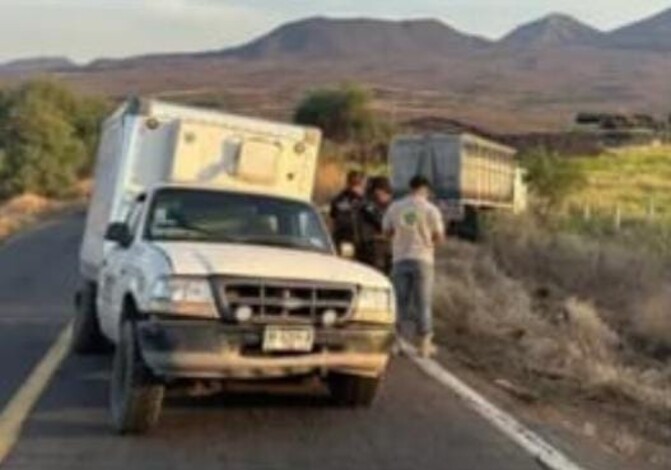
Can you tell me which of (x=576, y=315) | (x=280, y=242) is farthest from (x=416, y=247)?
(x=576, y=315)

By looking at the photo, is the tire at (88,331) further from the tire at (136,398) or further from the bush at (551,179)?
the bush at (551,179)

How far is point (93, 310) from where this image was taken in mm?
15375

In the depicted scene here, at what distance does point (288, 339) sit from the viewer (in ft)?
36.9

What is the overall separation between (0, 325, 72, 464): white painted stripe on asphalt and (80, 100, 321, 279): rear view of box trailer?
35.1 inches

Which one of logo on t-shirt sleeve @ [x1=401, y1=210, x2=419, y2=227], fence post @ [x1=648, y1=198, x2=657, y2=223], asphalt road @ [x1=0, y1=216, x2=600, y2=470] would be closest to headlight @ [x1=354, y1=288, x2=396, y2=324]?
asphalt road @ [x1=0, y1=216, x2=600, y2=470]

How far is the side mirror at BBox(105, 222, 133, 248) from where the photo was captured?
12859 mm

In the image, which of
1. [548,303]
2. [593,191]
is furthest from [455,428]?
[593,191]

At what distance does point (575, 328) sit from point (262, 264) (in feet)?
35.0

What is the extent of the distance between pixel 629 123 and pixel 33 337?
103861 millimetres

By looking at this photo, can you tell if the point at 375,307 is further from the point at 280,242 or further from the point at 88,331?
the point at 88,331

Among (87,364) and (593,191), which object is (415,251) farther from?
(593,191)

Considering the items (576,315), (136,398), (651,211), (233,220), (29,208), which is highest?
(233,220)

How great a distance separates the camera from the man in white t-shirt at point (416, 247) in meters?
15.9

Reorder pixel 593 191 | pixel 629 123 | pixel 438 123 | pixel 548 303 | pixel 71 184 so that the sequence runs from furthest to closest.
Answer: pixel 438 123
pixel 629 123
pixel 71 184
pixel 593 191
pixel 548 303
